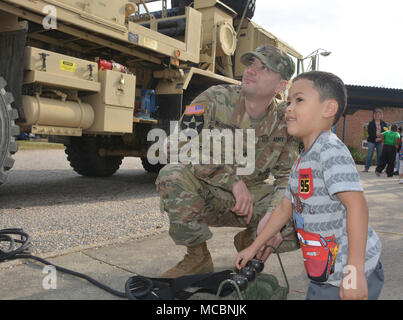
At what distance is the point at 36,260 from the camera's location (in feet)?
7.12

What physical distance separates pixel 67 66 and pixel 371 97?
667 inches

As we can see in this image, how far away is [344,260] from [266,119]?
111 centimetres

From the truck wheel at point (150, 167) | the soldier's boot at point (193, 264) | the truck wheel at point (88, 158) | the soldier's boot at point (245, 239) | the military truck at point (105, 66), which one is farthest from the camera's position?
the truck wheel at point (150, 167)

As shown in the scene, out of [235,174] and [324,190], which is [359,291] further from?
[235,174]

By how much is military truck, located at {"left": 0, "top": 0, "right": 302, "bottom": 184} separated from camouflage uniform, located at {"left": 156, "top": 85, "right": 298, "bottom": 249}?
2207 millimetres

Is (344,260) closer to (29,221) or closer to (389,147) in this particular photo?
(29,221)

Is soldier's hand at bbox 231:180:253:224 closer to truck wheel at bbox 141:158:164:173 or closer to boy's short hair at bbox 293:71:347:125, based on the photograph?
boy's short hair at bbox 293:71:347:125

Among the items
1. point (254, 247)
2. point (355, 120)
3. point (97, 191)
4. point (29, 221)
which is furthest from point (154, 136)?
point (355, 120)

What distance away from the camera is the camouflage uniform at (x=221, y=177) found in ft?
6.46

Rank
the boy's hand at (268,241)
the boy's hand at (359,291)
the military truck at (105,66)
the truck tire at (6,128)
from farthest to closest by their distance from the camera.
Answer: the military truck at (105,66) < the truck tire at (6,128) < the boy's hand at (268,241) < the boy's hand at (359,291)

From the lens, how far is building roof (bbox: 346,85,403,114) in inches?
698

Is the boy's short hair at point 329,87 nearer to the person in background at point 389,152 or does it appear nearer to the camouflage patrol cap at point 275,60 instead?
the camouflage patrol cap at point 275,60

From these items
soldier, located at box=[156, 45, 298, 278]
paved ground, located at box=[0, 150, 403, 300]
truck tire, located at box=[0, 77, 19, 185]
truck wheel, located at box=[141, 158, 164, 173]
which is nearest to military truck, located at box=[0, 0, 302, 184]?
truck tire, located at box=[0, 77, 19, 185]

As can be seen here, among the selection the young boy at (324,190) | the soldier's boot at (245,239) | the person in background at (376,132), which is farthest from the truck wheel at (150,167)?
the young boy at (324,190)
